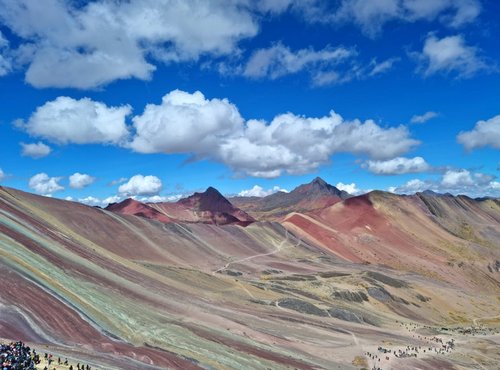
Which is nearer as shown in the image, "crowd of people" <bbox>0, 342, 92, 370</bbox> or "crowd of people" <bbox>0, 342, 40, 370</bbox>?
"crowd of people" <bbox>0, 342, 40, 370</bbox>

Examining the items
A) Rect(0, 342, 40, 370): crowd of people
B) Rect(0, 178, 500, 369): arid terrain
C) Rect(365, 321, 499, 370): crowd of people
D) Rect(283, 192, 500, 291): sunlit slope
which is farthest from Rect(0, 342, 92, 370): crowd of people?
Rect(283, 192, 500, 291): sunlit slope

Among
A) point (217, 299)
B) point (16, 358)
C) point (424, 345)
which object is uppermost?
point (217, 299)

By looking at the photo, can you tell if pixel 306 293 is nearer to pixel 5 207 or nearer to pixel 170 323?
pixel 170 323

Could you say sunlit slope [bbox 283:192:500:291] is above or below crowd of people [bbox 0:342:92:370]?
above

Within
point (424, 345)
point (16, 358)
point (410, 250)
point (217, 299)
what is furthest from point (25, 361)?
point (410, 250)

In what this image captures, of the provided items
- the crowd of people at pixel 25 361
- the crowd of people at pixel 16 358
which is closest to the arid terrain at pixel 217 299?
the crowd of people at pixel 25 361

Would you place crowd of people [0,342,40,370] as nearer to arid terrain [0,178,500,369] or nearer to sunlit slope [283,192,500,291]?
arid terrain [0,178,500,369]

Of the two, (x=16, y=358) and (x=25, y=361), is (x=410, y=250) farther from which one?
(x=16, y=358)
